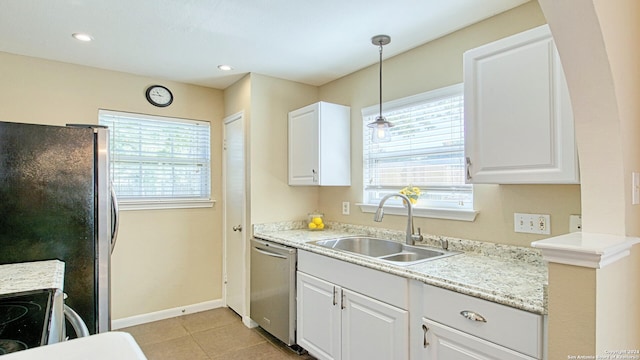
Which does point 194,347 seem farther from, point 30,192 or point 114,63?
point 114,63

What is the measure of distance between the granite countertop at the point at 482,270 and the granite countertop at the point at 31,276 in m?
1.40

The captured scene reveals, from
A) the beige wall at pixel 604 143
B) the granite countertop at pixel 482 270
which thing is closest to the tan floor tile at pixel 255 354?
A: the granite countertop at pixel 482 270

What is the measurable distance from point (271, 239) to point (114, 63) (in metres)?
1.99

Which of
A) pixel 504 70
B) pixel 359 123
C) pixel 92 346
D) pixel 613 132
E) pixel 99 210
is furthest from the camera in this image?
pixel 359 123

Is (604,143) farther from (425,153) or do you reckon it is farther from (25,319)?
(25,319)

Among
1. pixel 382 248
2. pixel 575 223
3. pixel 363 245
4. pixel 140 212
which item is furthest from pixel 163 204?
pixel 575 223

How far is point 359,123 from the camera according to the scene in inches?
123

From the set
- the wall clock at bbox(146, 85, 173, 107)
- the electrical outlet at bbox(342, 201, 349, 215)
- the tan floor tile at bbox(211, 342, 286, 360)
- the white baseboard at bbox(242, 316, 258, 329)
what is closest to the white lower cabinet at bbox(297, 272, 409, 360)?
the tan floor tile at bbox(211, 342, 286, 360)

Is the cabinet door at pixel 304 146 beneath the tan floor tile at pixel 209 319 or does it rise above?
above

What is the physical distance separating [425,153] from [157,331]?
2.75 meters

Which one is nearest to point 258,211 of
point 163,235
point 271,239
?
point 271,239

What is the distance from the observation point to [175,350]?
2.75 meters

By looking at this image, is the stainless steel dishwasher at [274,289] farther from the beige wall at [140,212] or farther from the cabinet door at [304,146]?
the beige wall at [140,212]

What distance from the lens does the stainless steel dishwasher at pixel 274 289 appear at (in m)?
2.63
